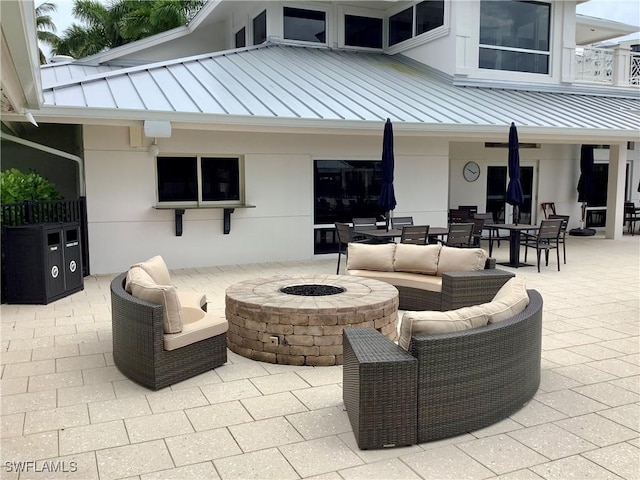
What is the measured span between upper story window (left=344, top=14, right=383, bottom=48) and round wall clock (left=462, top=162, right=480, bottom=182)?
419cm

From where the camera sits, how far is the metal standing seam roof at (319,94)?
28.9 ft

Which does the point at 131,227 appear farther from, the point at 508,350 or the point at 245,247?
the point at 508,350

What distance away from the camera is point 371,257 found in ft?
23.2

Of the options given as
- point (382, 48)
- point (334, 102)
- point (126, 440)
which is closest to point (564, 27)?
point (382, 48)

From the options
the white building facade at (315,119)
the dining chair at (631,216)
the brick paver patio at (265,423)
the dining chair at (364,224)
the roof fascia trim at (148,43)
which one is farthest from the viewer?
the dining chair at (631,216)

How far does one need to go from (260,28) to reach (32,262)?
→ 929 cm

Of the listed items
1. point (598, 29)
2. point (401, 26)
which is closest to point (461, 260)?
point (401, 26)

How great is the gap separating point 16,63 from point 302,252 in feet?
23.9

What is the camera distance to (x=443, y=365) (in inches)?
132

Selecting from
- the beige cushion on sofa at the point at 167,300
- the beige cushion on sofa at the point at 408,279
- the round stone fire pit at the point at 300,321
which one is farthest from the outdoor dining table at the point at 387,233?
the beige cushion on sofa at the point at 167,300

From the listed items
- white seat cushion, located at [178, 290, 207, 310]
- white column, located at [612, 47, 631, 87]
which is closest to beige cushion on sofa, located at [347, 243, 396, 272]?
white seat cushion, located at [178, 290, 207, 310]

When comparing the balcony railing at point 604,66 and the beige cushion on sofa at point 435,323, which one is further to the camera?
the balcony railing at point 604,66

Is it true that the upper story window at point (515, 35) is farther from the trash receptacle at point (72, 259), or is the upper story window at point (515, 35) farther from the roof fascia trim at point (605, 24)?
the trash receptacle at point (72, 259)

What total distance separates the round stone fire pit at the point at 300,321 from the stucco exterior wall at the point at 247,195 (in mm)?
4957
